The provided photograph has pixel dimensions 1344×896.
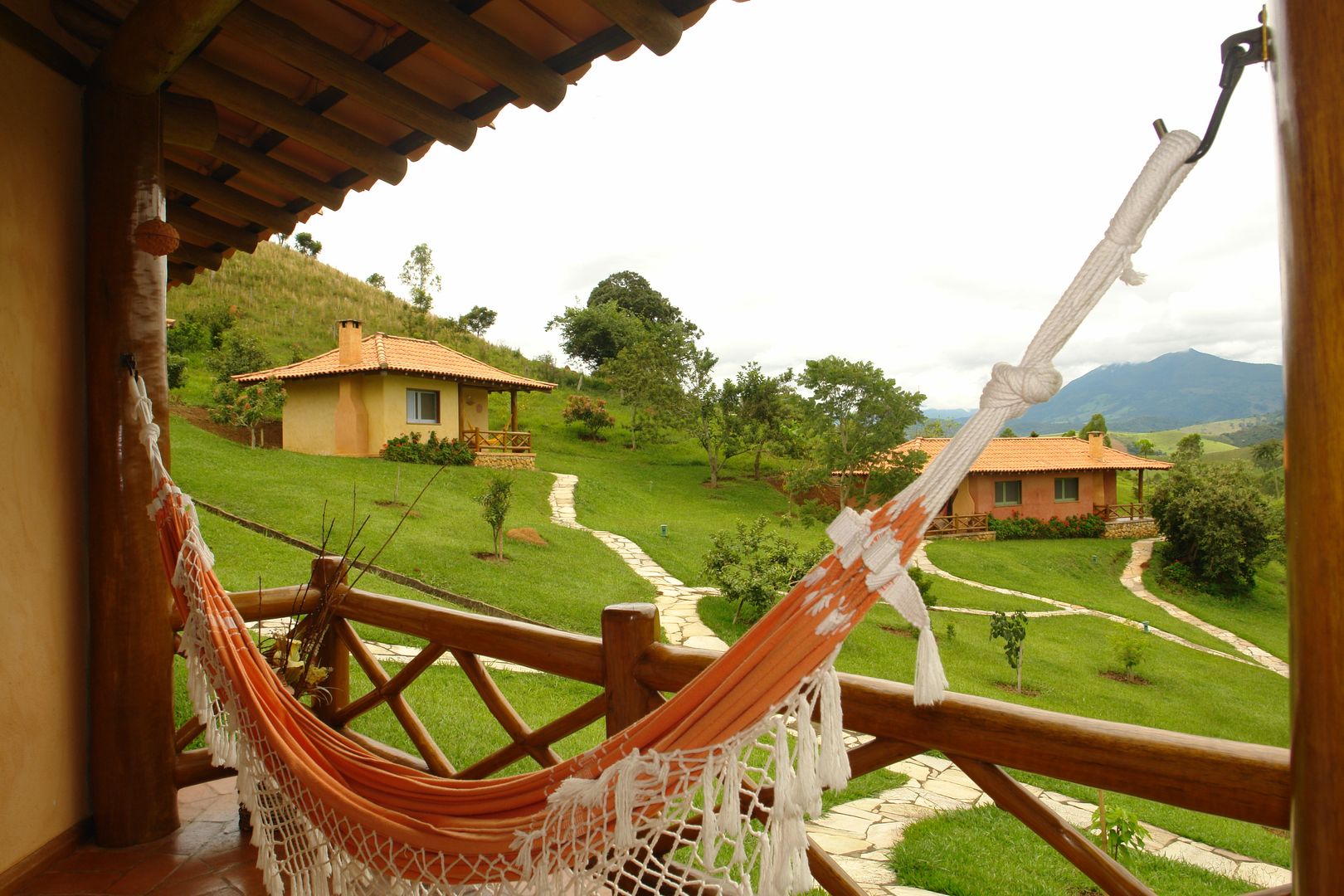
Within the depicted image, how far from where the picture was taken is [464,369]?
46.8 feet

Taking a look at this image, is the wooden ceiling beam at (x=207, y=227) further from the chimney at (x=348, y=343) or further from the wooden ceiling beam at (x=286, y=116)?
the chimney at (x=348, y=343)

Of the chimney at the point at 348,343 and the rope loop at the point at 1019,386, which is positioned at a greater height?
the chimney at the point at 348,343

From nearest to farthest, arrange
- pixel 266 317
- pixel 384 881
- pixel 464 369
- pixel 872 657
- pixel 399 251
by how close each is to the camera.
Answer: pixel 384 881, pixel 872 657, pixel 464 369, pixel 266 317, pixel 399 251

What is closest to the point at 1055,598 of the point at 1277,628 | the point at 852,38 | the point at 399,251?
the point at 1277,628

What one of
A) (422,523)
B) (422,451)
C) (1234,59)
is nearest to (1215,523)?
(422,523)

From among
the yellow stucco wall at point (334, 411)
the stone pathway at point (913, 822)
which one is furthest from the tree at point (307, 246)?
the stone pathway at point (913, 822)

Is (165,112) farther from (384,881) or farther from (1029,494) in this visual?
(1029,494)

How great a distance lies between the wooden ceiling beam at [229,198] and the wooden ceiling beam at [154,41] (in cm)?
55

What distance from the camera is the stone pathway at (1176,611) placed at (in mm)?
9450

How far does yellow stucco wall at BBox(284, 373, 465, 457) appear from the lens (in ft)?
42.5

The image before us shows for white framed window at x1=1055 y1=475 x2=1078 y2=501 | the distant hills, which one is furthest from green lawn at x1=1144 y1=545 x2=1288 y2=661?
the distant hills

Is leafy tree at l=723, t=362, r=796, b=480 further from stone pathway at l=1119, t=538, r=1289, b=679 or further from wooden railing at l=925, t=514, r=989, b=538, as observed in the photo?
stone pathway at l=1119, t=538, r=1289, b=679

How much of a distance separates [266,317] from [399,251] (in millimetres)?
7939

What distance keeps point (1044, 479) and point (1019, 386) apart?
17324 mm
